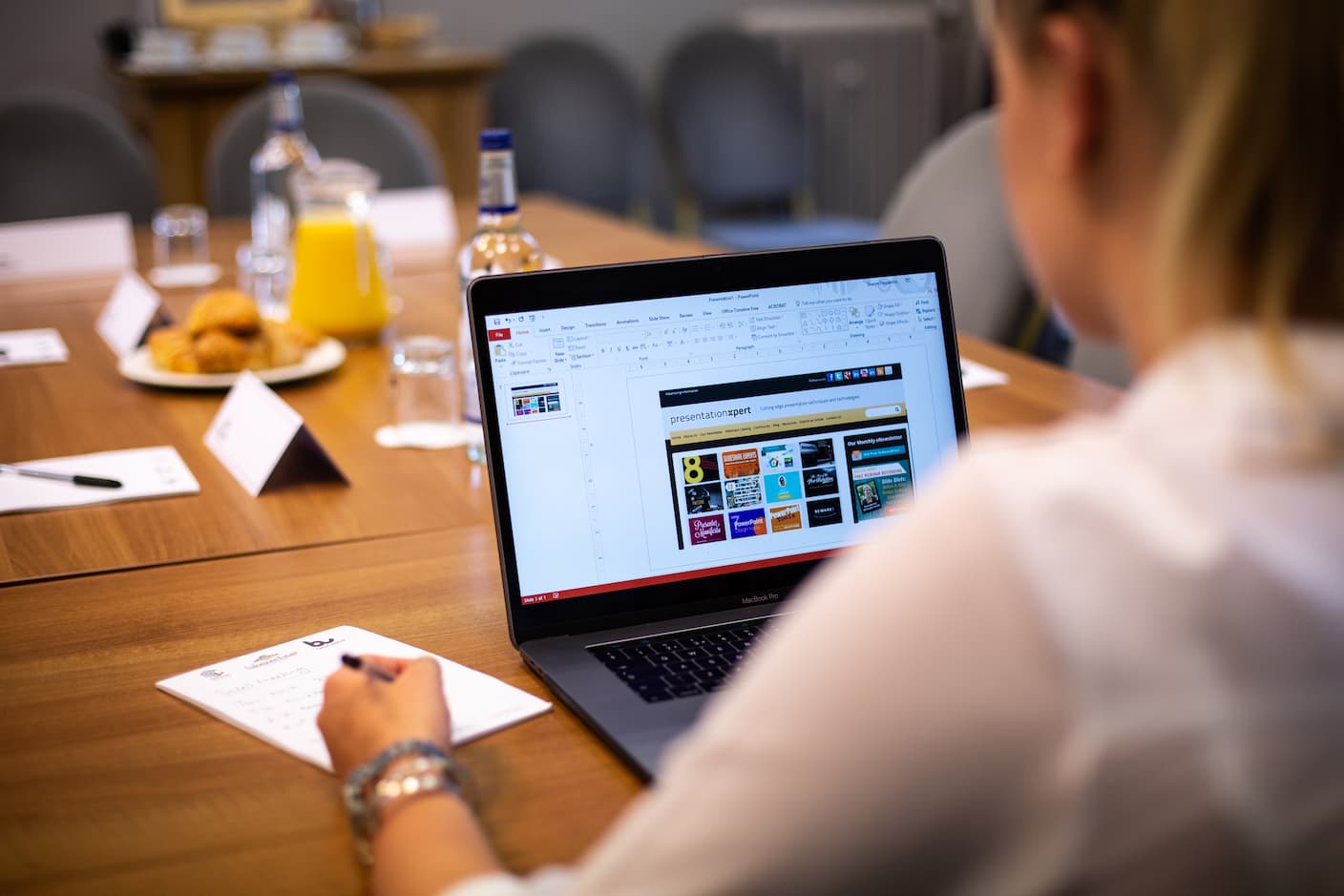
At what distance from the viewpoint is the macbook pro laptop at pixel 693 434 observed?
0.92 meters

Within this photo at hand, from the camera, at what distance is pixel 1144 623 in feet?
1.42

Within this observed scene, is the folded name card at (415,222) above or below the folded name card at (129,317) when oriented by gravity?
below

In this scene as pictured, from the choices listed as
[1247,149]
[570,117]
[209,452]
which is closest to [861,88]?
[570,117]

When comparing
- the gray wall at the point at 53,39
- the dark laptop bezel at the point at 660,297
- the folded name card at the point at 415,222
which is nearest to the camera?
the dark laptop bezel at the point at 660,297

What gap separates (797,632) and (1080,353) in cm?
157

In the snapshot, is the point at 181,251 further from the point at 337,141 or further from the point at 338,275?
the point at 337,141

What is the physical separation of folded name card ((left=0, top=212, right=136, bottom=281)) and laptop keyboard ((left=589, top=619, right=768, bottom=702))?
1811mm

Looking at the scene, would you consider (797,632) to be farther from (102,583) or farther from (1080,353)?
(1080,353)

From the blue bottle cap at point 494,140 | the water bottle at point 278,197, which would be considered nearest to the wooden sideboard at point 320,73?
the water bottle at point 278,197

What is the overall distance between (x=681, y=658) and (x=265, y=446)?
0.59m

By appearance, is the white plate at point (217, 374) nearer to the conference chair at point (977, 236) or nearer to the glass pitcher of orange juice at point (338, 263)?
the glass pitcher of orange juice at point (338, 263)

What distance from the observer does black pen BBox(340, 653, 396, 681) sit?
79 centimetres

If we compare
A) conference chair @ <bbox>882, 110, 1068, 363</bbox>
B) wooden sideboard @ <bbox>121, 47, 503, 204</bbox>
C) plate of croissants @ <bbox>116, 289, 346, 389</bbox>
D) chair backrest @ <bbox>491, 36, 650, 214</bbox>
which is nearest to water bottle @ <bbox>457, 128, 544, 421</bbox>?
plate of croissants @ <bbox>116, 289, 346, 389</bbox>

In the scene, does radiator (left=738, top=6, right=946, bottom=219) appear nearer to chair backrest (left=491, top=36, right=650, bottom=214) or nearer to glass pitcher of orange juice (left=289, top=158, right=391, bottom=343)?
chair backrest (left=491, top=36, right=650, bottom=214)
